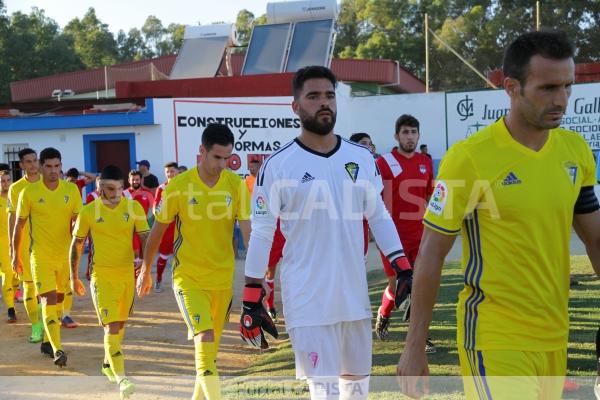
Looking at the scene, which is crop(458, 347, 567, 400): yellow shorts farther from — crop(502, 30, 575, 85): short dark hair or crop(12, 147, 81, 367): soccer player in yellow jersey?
crop(12, 147, 81, 367): soccer player in yellow jersey

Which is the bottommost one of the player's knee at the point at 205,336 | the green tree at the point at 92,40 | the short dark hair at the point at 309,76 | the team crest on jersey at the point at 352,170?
the player's knee at the point at 205,336

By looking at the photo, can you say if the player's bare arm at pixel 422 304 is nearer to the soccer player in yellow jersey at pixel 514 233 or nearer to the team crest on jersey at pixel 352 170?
the soccer player in yellow jersey at pixel 514 233

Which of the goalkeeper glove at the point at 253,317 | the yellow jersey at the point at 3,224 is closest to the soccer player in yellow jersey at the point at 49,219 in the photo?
the yellow jersey at the point at 3,224

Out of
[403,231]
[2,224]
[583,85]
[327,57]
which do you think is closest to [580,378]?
[403,231]

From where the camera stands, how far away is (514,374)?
304 centimetres

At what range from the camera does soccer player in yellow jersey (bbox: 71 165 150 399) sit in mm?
7070

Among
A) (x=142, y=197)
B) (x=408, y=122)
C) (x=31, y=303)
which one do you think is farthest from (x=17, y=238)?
(x=408, y=122)

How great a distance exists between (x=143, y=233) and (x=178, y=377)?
5.02 feet

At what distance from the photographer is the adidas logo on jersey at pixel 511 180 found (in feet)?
10.1

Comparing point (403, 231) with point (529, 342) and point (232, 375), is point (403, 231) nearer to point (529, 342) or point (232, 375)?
point (232, 375)

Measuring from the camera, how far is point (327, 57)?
22781 mm

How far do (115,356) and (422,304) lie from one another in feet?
14.9

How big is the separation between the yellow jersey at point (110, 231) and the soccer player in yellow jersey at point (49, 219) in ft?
4.16

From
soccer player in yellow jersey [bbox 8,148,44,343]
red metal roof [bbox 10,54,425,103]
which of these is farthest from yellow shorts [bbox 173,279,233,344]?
red metal roof [bbox 10,54,425,103]
